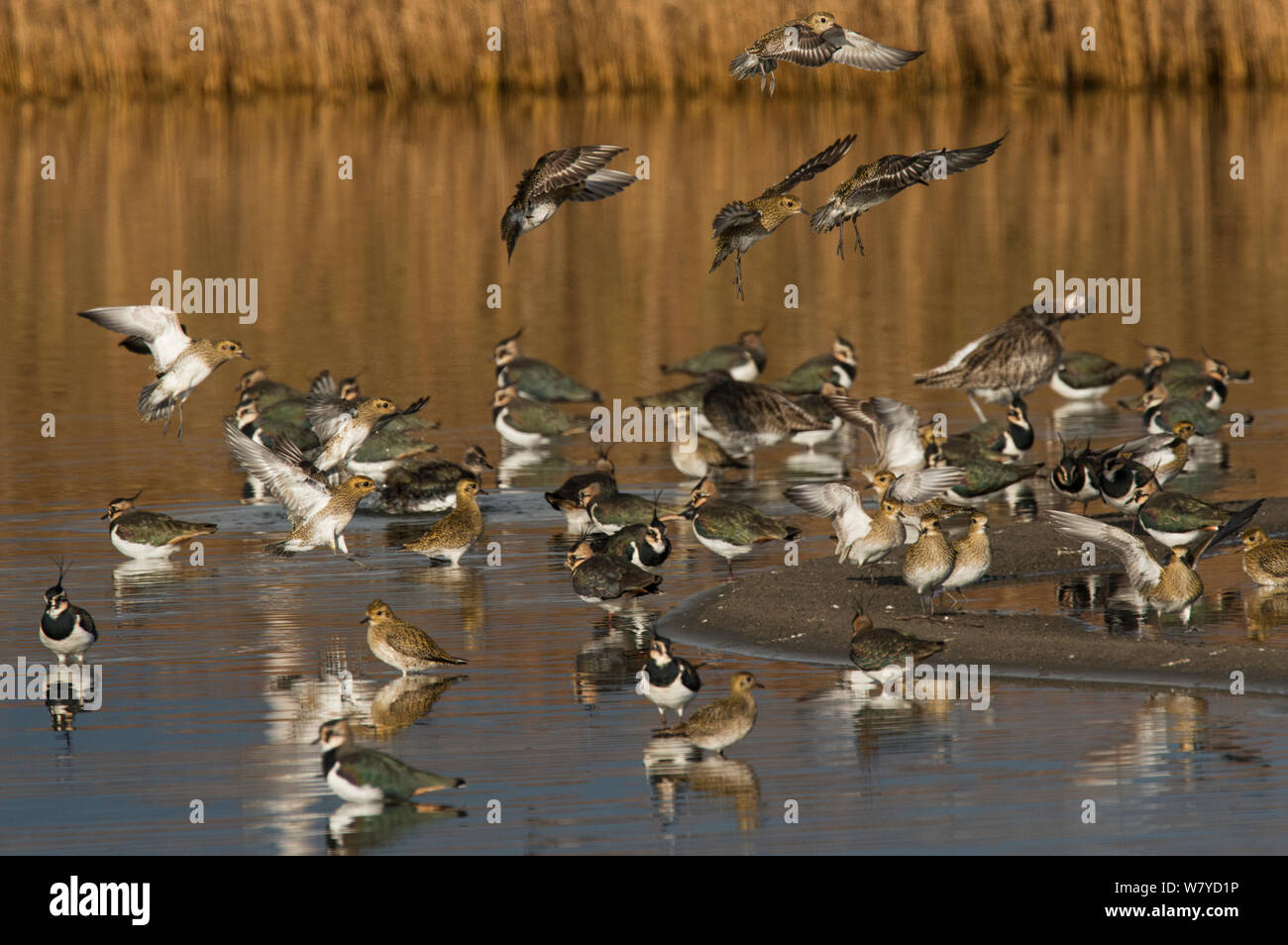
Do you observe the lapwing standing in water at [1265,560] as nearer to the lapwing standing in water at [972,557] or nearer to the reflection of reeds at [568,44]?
the lapwing standing in water at [972,557]

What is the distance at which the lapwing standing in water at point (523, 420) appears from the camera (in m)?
23.1

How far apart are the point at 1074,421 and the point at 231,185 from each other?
86.6ft

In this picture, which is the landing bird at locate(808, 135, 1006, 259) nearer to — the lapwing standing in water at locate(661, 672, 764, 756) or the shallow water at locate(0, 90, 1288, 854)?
the shallow water at locate(0, 90, 1288, 854)

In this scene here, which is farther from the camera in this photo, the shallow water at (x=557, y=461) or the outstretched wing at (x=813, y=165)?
the outstretched wing at (x=813, y=165)

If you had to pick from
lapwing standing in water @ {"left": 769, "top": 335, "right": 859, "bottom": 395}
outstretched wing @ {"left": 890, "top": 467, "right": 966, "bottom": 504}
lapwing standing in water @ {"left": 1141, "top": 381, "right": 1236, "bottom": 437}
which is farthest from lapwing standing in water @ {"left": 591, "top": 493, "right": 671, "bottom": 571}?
lapwing standing in water @ {"left": 769, "top": 335, "right": 859, "bottom": 395}

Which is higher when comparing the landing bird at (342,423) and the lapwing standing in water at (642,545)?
the landing bird at (342,423)

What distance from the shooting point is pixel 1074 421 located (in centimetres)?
2417

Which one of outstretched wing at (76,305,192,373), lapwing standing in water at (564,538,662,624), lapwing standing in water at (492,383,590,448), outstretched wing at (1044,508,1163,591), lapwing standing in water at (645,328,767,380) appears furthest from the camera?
lapwing standing in water at (645,328,767,380)

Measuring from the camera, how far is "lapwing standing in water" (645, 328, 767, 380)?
25.9m

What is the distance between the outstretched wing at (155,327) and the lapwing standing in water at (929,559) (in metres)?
6.81

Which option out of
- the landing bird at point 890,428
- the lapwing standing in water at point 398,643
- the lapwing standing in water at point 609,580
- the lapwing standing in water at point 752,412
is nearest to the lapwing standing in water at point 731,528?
the lapwing standing in water at point 609,580

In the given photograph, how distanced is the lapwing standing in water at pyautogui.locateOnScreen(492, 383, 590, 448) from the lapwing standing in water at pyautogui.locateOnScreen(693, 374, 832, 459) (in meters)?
2.89

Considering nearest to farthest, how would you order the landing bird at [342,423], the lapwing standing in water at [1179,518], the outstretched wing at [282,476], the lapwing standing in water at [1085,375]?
the lapwing standing in water at [1179,518] → the outstretched wing at [282,476] → the landing bird at [342,423] → the lapwing standing in water at [1085,375]

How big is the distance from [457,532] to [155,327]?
325cm
